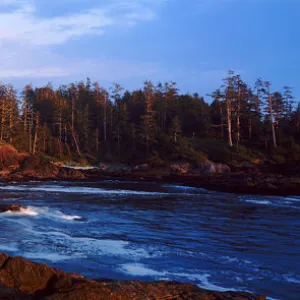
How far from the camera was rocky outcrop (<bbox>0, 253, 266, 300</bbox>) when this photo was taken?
712cm

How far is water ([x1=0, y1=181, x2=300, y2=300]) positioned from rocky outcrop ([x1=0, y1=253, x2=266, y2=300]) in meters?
2.08

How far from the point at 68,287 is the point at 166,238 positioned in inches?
345

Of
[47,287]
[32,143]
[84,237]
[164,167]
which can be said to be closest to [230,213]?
[84,237]

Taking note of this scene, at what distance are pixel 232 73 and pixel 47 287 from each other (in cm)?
5718

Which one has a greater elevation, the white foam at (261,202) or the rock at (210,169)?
the rock at (210,169)

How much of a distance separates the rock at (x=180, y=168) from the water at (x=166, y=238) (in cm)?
2266

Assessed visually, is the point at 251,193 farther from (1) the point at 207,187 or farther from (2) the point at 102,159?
(2) the point at 102,159

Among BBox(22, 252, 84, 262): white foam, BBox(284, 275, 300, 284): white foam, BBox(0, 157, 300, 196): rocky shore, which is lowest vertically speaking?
BBox(284, 275, 300, 284): white foam

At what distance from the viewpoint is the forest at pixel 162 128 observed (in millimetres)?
57562

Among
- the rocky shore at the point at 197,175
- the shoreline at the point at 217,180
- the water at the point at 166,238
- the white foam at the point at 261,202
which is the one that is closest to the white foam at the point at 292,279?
the water at the point at 166,238

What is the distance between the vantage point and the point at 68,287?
7.38 meters

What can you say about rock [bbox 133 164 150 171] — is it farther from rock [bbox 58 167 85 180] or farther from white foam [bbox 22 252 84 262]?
white foam [bbox 22 252 84 262]

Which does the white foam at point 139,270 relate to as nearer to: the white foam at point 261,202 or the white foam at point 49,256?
the white foam at point 49,256

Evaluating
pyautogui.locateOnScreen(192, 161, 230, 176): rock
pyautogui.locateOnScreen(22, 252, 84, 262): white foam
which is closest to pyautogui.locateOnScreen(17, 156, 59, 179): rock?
pyautogui.locateOnScreen(192, 161, 230, 176): rock
